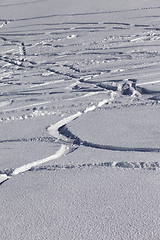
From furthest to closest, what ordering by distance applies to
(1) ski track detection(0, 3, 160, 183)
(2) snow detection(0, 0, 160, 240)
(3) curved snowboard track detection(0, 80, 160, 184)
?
(1) ski track detection(0, 3, 160, 183) → (3) curved snowboard track detection(0, 80, 160, 184) → (2) snow detection(0, 0, 160, 240)

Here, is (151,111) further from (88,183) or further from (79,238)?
A: (79,238)

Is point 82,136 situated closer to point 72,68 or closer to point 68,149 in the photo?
point 68,149

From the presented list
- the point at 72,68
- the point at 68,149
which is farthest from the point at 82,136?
the point at 72,68

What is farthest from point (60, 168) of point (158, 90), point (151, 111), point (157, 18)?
point (157, 18)

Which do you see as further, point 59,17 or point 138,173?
point 59,17

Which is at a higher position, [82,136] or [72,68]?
[72,68]
